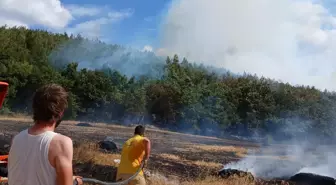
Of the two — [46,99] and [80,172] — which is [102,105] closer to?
[80,172]

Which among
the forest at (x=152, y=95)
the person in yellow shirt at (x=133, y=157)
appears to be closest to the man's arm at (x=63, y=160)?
the person in yellow shirt at (x=133, y=157)

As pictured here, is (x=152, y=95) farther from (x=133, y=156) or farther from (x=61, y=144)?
(x=61, y=144)

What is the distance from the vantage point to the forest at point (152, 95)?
3192 cm

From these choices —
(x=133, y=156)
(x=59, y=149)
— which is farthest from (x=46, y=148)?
(x=133, y=156)

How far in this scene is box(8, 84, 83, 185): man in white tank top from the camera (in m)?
2.14

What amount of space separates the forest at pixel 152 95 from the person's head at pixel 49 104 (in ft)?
90.3

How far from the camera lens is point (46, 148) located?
2188 millimetres

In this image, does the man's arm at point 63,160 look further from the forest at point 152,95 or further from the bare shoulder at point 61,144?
the forest at point 152,95

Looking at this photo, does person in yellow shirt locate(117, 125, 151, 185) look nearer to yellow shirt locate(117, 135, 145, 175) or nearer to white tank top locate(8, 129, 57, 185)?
yellow shirt locate(117, 135, 145, 175)

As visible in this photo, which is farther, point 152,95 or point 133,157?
point 152,95

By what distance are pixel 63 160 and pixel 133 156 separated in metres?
3.63

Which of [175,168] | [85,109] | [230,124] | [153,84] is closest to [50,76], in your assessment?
[85,109]

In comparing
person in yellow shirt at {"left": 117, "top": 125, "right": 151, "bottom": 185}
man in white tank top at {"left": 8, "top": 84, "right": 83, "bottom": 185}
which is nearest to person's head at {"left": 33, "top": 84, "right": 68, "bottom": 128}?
man in white tank top at {"left": 8, "top": 84, "right": 83, "bottom": 185}

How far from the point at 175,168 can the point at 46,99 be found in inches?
404
